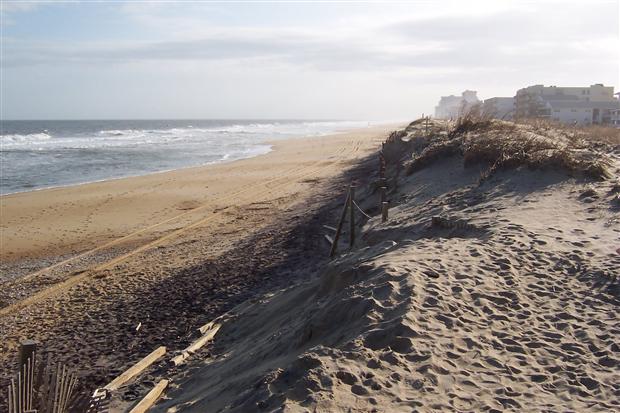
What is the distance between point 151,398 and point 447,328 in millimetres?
3146

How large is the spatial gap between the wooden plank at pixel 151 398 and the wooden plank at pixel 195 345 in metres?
0.66

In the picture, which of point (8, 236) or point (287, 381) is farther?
point (8, 236)

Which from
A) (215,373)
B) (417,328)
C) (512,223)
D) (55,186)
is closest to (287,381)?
(417,328)

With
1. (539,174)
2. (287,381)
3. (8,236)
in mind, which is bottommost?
(8,236)

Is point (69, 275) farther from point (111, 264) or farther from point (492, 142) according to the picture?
point (492, 142)

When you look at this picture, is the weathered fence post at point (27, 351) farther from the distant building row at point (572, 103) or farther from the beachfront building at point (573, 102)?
the beachfront building at point (573, 102)

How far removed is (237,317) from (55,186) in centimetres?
1926

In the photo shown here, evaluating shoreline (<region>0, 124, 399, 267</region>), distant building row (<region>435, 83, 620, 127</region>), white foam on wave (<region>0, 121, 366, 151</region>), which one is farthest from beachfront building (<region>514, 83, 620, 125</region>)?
shoreline (<region>0, 124, 399, 267</region>)

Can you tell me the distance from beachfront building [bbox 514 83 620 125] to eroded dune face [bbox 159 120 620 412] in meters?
52.5

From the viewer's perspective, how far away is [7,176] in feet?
92.3

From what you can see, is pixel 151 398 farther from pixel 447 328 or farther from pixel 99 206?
pixel 99 206

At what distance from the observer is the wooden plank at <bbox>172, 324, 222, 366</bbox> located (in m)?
7.02

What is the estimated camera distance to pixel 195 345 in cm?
739

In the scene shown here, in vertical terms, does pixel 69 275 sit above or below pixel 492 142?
below
